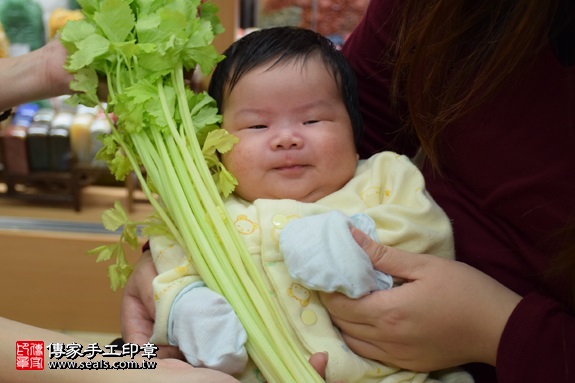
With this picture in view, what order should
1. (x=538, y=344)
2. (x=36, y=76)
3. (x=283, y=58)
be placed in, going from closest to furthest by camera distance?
(x=538, y=344) → (x=283, y=58) → (x=36, y=76)

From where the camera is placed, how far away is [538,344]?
0.90 m

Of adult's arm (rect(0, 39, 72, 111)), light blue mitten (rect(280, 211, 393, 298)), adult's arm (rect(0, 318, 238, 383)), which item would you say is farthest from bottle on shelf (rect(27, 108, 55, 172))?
light blue mitten (rect(280, 211, 393, 298))

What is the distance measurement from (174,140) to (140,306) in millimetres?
333

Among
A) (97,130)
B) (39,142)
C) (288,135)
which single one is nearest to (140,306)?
(288,135)

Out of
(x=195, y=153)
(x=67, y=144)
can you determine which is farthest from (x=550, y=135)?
(x=67, y=144)

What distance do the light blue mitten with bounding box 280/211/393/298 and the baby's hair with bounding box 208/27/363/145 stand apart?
36 centimetres

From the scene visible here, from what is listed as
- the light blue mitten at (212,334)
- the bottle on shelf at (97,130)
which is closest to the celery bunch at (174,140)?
the light blue mitten at (212,334)

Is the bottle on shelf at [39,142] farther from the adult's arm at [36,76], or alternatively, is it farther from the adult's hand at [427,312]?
the adult's hand at [427,312]

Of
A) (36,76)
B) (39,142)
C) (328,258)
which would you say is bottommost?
(39,142)

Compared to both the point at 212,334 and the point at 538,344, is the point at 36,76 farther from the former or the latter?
the point at 538,344

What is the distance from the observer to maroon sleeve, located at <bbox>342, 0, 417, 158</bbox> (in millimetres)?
1289

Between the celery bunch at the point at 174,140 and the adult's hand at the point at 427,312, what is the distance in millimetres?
119

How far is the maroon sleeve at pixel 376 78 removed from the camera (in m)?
1.29

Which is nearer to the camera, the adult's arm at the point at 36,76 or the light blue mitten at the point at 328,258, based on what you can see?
the light blue mitten at the point at 328,258
